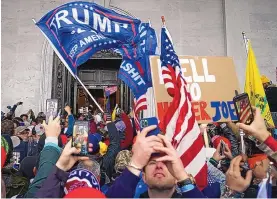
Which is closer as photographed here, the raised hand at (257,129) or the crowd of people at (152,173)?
the crowd of people at (152,173)

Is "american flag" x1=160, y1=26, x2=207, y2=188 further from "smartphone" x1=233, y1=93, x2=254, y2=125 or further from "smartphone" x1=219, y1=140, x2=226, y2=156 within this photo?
"smartphone" x1=233, y1=93, x2=254, y2=125

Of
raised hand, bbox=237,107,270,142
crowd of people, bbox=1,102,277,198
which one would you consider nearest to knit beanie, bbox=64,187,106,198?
crowd of people, bbox=1,102,277,198

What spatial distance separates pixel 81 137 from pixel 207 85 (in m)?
2.21

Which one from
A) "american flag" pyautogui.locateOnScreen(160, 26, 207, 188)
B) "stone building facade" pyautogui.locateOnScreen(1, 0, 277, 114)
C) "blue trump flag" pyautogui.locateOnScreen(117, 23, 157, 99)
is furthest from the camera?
"stone building facade" pyautogui.locateOnScreen(1, 0, 277, 114)

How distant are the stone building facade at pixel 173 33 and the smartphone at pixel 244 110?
10.7 m

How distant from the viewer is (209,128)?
755 centimetres

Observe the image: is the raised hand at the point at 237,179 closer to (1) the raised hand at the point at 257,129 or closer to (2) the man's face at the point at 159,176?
(1) the raised hand at the point at 257,129

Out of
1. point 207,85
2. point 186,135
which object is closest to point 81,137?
point 186,135

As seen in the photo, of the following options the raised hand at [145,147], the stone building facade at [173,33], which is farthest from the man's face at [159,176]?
the stone building facade at [173,33]

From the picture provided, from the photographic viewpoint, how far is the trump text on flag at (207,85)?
4.11 m

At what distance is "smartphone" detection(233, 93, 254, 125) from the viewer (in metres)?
2.64

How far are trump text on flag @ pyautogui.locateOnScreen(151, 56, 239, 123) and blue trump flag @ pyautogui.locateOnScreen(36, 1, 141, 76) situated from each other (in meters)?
1.04

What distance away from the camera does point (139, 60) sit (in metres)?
5.23

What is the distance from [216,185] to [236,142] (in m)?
1.78
